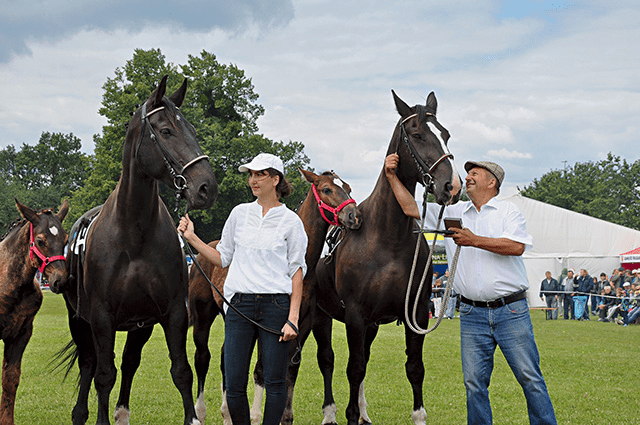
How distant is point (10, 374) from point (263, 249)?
3.69 metres

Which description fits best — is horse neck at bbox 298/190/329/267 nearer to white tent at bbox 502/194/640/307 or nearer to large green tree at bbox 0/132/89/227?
white tent at bbox 502/194/640/307

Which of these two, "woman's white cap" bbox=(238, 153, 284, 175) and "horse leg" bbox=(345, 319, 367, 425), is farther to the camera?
"horse leg" bbox=(345, 319, 367, 425)

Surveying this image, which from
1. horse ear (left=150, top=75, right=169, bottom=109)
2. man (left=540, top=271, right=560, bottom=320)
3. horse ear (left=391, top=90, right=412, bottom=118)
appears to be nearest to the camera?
horse ear (left=150, top=75, right=169, bottom=109)

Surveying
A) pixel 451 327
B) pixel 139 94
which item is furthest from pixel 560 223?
pixel 139 94

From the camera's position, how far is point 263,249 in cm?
449

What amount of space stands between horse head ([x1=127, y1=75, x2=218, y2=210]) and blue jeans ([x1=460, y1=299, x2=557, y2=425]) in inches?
93.6

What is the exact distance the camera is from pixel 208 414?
7.83 m

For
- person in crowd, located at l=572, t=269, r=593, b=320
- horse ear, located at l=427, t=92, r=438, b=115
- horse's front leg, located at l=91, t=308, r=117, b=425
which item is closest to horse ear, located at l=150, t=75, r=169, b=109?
horse's front leg, located at l=91, t=308, r=117, b=425

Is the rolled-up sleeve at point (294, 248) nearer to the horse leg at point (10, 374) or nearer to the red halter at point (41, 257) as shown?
the red halter at point (41, 257)

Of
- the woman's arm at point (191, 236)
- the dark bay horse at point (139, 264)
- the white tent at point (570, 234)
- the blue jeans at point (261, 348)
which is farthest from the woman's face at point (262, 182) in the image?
the white tent at point (570, 234)

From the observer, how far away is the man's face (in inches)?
198

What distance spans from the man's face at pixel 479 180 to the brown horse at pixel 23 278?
427 centimetres

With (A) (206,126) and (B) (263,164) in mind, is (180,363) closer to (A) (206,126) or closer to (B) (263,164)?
(B) (263,164)

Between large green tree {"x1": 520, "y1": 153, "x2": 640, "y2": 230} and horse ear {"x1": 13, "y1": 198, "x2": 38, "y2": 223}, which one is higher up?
large green tree {"x1": 520, "y1": 153, "x2": 640, "y2": 230}
